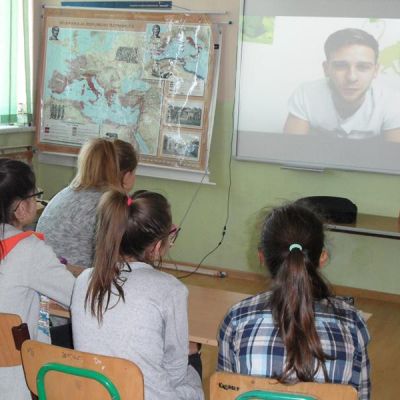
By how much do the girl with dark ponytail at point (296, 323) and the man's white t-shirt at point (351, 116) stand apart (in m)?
2.95

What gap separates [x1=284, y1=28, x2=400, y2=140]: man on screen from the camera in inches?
180

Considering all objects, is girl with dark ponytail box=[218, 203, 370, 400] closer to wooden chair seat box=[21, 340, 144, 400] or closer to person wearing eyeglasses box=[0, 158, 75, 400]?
wooden chair seat box=[21, 340, 144, 400]

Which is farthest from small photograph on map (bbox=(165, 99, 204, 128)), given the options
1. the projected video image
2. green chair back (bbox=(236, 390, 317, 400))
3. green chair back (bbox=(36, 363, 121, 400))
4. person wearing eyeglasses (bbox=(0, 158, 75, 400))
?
green chair back (bbox=(236, 390, 317, 400))

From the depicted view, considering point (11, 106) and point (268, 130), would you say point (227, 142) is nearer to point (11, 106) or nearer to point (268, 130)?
point (268, 130)

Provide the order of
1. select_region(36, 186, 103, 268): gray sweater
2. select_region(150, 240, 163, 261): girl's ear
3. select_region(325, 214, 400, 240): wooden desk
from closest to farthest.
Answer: select_region(150, 240, 163, 261): girl's ear → select_region(36, 186, 103, 268): gray sweater → select_region(325, 214, 400, 240): wooden desk

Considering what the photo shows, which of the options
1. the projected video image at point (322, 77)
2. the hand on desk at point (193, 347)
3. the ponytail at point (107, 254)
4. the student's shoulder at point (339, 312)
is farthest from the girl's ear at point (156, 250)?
the projected video image at point (322, 77)

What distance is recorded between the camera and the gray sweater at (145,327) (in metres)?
1.85

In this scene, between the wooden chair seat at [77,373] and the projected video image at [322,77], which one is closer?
the wooden chair seat at [77,373]

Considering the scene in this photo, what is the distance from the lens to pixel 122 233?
6.44 ft

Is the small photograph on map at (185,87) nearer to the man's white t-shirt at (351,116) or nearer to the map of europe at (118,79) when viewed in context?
the map of europe at (118,79)

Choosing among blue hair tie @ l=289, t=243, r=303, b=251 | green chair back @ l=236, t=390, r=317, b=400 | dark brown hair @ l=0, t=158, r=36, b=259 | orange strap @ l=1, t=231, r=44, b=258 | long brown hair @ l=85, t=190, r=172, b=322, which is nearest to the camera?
green chair back @ l=236, t=390, r=317, b=400

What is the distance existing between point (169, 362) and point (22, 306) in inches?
21.1

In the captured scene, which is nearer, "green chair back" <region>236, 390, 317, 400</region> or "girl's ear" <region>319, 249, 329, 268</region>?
"green chair back" <region>236, 390, 317, 400</region>

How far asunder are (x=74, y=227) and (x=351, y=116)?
2.54 meters
